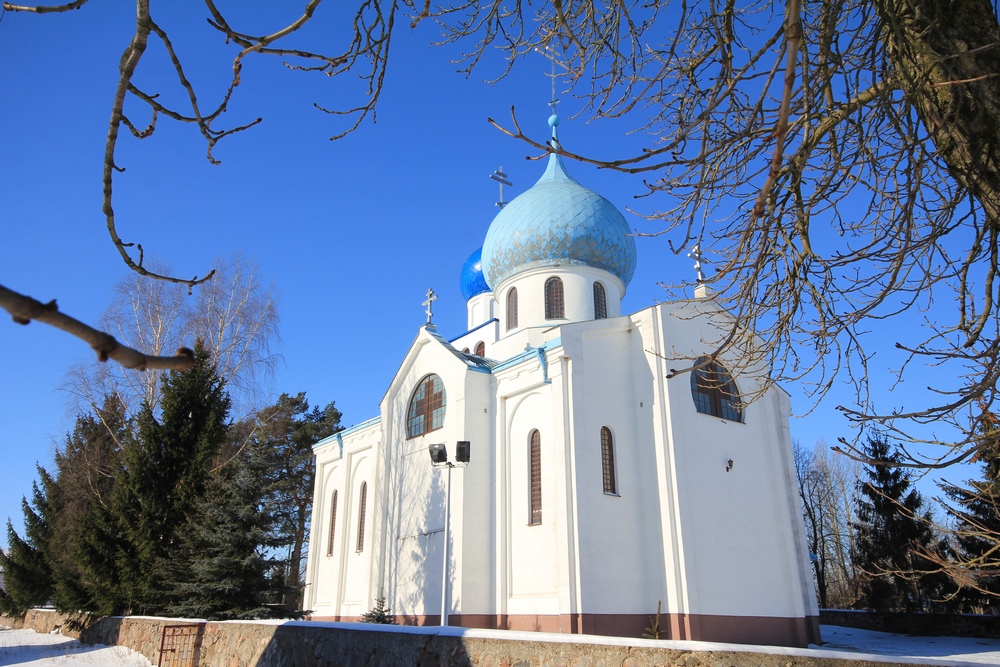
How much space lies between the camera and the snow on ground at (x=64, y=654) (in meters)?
11.7

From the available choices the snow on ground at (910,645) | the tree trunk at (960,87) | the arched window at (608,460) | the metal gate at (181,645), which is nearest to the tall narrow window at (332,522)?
the metal gate at (181,645)

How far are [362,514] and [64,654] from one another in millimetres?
7094

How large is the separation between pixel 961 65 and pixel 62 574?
20587 mm

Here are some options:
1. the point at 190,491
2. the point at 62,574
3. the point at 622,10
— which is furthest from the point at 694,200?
the point at 62,574

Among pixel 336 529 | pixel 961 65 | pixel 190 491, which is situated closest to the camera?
pixel 961 65

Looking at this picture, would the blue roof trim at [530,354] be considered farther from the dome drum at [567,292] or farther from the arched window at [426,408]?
the dome drum at [567,292]

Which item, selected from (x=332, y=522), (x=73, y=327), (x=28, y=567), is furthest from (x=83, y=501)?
(x=73, y=327)

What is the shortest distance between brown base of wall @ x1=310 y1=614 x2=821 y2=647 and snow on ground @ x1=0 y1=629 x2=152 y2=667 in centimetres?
566

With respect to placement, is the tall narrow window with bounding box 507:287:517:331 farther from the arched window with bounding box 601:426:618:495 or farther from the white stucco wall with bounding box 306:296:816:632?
the arched window with bounding box 601:426:618:495

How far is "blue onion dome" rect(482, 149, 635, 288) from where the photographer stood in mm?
17828

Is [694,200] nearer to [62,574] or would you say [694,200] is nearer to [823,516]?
[62,574]

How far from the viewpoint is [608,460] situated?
13.6 meters

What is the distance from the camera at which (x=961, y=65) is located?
3.48 meters

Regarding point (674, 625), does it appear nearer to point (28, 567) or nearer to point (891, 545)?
point (891, 545)
